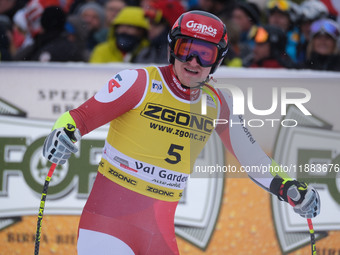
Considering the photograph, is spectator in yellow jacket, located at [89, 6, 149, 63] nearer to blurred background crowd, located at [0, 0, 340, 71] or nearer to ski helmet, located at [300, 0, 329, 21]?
blurred background crowd, located at [0, 0, 340, 71]

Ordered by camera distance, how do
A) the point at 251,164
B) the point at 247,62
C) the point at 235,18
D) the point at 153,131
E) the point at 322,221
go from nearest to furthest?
the point at 153,131
the point at 251,164
the point at 322,221
the point at 247,62
the point at 235,18

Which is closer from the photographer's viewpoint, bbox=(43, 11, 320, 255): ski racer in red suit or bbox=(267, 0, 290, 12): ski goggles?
bbox=(43, 11, 320, 255): ski racer in red suit

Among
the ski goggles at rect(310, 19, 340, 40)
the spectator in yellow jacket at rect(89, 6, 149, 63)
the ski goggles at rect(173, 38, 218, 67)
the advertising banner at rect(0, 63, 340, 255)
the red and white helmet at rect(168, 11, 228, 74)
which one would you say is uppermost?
the red and white helmet at rect(168, 11, 228, 74)

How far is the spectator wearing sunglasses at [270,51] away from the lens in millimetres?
6160

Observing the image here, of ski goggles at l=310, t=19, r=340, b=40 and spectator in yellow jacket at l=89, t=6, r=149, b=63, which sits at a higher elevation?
ski goggles at l=310, t=19, r=340, b=40

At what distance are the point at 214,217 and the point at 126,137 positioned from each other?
2.00m

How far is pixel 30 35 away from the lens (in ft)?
24.5

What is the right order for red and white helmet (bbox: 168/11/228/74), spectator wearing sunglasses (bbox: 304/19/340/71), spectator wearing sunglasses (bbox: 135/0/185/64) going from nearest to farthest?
1. red and white helmet (bbox: 168/11/228/74)
2. spectator wearing sunglasses (bbox: 304/19/340/71)
3. spectator wearing sunglasses (bbox: 135/0/185/64)

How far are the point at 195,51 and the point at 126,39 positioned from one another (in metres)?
2.95

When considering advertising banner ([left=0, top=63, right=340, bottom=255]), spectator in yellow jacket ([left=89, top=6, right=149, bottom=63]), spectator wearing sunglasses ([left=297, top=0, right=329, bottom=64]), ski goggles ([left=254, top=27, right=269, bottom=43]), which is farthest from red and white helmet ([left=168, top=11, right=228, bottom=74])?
spectator wearing sunglasses ([left=297, top=0, right=329, bottom=64])

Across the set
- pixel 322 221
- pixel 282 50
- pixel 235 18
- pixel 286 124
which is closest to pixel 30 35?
pixel 235 18

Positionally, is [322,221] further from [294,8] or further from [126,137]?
[294,8]

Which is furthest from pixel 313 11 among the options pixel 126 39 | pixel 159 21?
pixel 126 39

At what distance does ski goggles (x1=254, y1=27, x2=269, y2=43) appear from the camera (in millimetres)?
6240
